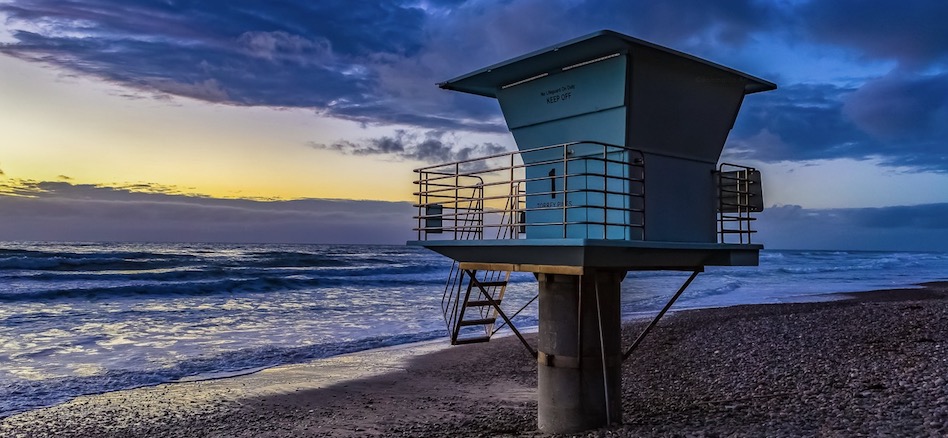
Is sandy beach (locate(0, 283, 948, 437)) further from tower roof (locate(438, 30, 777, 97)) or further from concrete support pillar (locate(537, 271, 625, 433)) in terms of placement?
tower roof (locate(438, 30, 777, 97))

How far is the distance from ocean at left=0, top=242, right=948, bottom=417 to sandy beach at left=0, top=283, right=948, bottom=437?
190 cm

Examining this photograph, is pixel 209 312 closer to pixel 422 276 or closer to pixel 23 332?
pixel 23 332

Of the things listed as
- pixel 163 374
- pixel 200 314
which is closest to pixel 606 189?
pixel 163 374

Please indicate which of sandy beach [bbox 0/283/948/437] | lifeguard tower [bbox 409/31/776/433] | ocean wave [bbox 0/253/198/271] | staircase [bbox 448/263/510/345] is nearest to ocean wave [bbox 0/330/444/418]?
sandy beach [bbox 0/283/948/437]

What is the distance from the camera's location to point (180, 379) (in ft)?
53.9

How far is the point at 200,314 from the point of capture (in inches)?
1156

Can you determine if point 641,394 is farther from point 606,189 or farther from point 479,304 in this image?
point 606,189

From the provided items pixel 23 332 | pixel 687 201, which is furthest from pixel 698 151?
pixel 23 332

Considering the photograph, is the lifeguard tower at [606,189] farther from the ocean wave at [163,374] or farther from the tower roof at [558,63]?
the ocean wave at [163,374]

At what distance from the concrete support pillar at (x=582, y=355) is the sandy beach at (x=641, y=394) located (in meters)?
0.46

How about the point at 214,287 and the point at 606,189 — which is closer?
the point at 606,189

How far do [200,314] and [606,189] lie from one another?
83.4 feet

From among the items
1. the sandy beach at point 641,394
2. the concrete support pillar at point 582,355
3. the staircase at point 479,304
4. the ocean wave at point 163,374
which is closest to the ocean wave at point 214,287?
the ocean wave at point 163,374

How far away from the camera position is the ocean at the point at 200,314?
683 inches
